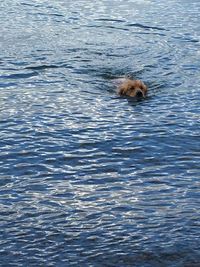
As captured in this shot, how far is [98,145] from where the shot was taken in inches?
468

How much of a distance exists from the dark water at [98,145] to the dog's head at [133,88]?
0.23 m

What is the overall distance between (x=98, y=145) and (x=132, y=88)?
10.4 feet

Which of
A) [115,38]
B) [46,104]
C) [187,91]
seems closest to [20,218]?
[46,104]

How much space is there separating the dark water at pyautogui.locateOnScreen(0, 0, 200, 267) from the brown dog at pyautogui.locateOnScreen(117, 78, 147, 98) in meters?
0.23

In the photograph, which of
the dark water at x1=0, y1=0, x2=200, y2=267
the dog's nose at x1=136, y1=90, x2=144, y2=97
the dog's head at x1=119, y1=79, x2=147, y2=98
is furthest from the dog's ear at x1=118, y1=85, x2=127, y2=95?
the dog's nose at x1=136, y1=90, x2=144, y2=97

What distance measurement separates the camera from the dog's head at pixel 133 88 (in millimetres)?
14719

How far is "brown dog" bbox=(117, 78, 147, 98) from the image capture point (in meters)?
14.7

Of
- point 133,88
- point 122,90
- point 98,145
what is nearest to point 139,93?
point 133,88

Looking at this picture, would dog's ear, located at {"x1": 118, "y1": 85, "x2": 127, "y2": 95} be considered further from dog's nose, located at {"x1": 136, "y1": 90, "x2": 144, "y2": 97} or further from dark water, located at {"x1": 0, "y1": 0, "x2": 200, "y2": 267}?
dog's nose, located at {"x1": 136, "y1": 90, "x2": 144, "y2": 97}

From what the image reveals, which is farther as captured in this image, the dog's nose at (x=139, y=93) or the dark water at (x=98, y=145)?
the dog's nose at (x=139, y=93)

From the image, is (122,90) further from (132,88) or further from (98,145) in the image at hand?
(98,145)

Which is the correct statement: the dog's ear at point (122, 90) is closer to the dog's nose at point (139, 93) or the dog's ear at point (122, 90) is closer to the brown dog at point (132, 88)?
the brown dog at point (132, 88)

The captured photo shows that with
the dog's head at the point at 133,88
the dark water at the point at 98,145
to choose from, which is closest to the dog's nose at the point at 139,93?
the dog's head at the point at 133,88

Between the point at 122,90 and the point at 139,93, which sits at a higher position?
the point at 122,90
